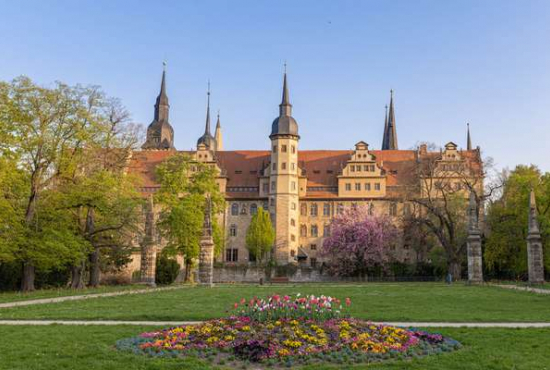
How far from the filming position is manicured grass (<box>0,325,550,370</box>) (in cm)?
881

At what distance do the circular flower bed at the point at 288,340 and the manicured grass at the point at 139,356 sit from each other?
0.46m

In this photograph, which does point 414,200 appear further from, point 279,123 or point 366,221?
point 279,123

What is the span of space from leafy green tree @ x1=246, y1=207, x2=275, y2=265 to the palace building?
3.12m

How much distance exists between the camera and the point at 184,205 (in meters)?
43.9

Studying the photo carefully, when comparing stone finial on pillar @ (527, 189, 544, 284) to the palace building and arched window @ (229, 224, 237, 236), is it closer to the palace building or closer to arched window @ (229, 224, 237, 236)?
the palace building

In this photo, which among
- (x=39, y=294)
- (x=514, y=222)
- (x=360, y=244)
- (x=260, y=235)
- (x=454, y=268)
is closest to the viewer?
(x=39, y=294)

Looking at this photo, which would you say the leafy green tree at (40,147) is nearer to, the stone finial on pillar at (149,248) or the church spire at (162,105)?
the stone finial on pillar at (149,248)

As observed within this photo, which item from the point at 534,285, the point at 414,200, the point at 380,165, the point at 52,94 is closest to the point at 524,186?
the point at 414,200

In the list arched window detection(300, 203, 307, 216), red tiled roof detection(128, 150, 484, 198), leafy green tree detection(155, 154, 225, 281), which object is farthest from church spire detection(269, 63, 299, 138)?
leafy green tree detection(155, 154, 225, 281)

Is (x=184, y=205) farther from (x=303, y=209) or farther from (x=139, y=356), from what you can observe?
(x=139, y=356)

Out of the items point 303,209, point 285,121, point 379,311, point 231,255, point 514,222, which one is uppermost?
point 285,121

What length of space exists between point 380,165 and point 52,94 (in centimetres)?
4621

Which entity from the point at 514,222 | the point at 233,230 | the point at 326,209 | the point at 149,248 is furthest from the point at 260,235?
the point at 149,248

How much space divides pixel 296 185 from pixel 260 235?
355 inches
